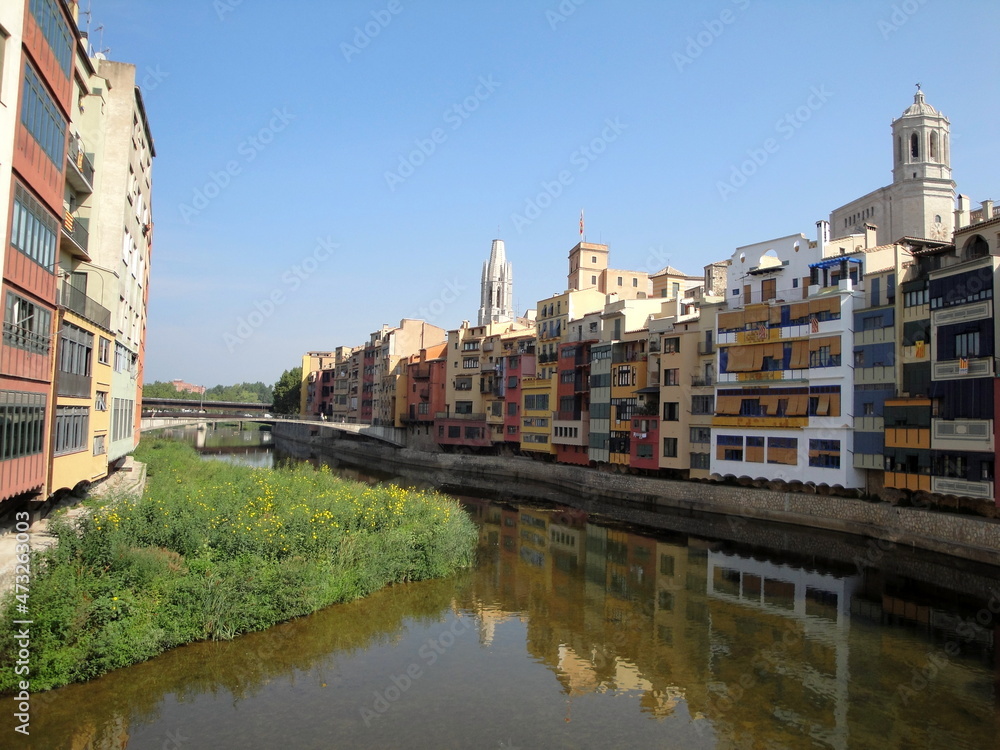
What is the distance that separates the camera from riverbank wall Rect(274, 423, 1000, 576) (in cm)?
2780

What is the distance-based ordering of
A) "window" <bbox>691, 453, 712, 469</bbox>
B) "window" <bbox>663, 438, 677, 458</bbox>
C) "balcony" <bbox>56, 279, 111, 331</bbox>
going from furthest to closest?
"window" <bbox>663, 438, 677, 458</bbox> → "window" <bbox>691, 453, 712, 469</bbox> → "balcony" <bbox>56, 279, 111, 331</bbox>

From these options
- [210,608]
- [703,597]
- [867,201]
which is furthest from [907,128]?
[210,608]

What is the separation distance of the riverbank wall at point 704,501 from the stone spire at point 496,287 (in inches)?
2712

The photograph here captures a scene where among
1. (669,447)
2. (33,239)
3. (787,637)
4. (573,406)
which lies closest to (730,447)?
(669,447)

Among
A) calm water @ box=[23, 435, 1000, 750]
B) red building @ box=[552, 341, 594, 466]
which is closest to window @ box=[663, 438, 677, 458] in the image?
red building @ box=[552, 341, 594, 466]

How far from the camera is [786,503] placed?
3584cm

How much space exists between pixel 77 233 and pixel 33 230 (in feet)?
26.3

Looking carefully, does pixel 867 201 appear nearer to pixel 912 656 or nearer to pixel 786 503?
pixel 786 503

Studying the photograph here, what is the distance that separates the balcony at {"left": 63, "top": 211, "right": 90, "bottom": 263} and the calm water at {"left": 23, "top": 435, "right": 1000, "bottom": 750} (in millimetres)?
12787

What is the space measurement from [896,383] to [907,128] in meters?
49.4

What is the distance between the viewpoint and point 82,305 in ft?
69.8

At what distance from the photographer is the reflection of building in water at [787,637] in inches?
580

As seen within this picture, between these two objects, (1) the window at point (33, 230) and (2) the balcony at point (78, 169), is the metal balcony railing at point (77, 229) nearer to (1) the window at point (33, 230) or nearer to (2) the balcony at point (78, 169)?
(2) the balcony at point (78, 169)

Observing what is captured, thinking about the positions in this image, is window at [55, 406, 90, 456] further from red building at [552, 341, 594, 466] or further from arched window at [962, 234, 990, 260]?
red building at [552, 341, 594, 466]
